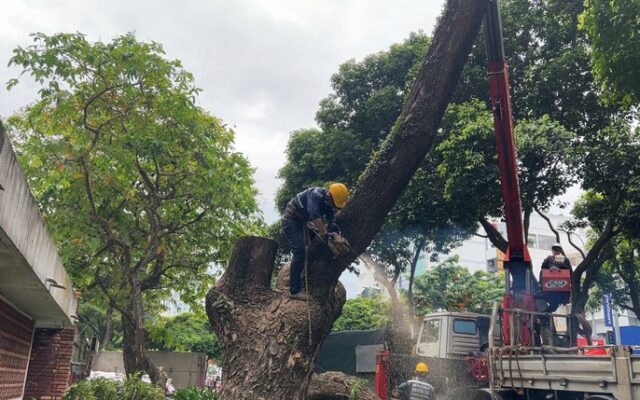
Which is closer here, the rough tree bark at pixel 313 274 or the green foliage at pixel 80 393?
the rough tree bark at pixel 313 274

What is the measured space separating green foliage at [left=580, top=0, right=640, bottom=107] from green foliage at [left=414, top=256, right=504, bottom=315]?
1983cm

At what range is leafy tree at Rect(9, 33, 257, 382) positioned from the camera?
10070mm

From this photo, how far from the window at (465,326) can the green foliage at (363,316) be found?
1787cm

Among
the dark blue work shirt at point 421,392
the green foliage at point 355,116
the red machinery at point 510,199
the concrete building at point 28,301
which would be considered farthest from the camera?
the green foliage at point 355,116

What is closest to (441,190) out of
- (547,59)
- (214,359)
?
(547,59)

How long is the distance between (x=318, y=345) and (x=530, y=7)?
1347 cm

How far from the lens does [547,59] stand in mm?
15312

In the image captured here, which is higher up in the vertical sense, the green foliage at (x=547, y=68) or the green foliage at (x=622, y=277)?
the green foliage at (x=547, y=68)

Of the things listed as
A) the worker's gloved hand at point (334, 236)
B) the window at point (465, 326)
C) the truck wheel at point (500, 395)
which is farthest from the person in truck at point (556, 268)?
the worker's gloved hand at point (334, 236)

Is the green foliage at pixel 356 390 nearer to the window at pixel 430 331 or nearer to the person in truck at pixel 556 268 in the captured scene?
the person in truck at pixel 556 268

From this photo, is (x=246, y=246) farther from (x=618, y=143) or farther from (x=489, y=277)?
(x=489, y=277)

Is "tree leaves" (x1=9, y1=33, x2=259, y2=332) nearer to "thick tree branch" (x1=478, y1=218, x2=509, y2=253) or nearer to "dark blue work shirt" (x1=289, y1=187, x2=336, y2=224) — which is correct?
"dark blue work shirt" (x1=289, y1=187, x2=336, y2=224)

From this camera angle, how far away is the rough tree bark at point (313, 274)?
5238 mm

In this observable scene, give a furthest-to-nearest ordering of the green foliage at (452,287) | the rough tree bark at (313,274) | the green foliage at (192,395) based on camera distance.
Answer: the green foliage at (452,287)
the green foliage at (192,395)
the rough tree bark at (313,274)
